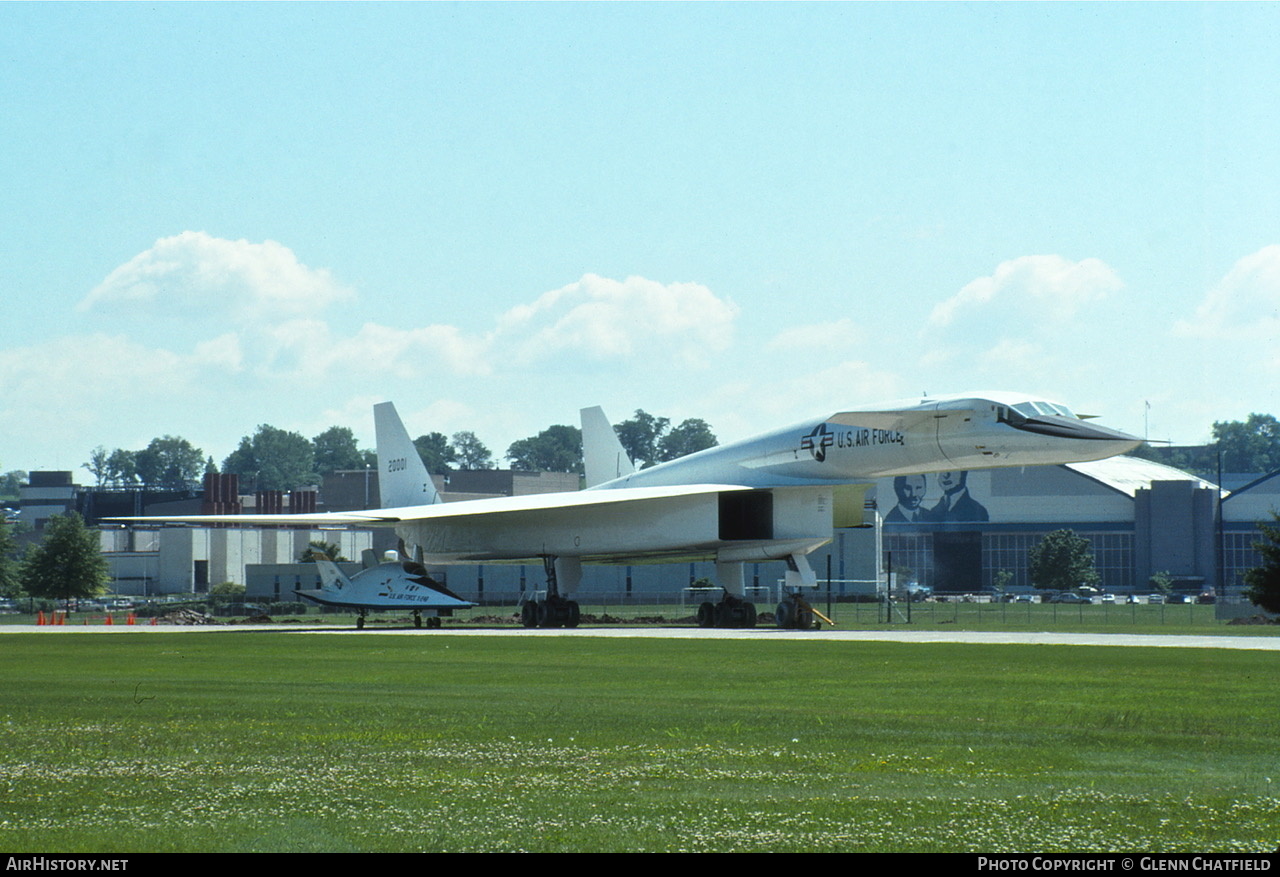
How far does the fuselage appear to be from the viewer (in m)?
35.1

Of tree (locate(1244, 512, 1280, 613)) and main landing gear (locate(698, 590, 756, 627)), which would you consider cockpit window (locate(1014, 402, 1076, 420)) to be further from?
tree (locate(1244, 512, 1280, 613))

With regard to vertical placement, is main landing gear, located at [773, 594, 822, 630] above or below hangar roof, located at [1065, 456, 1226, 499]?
below

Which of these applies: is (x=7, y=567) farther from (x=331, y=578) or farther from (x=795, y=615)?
(x=795, y=615)

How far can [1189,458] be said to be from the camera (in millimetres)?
193750

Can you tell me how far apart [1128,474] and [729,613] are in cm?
8405

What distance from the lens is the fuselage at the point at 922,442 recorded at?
35125 millimetres

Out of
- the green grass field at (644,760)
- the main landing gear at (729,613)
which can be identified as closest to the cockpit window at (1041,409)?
the main landing gear at (729,613)

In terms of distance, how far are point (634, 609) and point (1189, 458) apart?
472ft

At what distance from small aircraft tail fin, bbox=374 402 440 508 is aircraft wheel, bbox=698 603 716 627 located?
13.8 metres

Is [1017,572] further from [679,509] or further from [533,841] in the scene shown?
[533,841]

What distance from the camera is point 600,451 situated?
5419 centimetres

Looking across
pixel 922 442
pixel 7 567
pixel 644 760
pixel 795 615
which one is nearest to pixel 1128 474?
pixel 7 567

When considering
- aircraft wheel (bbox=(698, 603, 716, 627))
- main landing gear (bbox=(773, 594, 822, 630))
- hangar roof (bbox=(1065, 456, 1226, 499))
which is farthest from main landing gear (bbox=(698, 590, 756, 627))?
hangar roof (bbox=(1065, 456, 1226, 499))

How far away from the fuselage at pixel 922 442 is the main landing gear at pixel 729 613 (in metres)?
3.33
